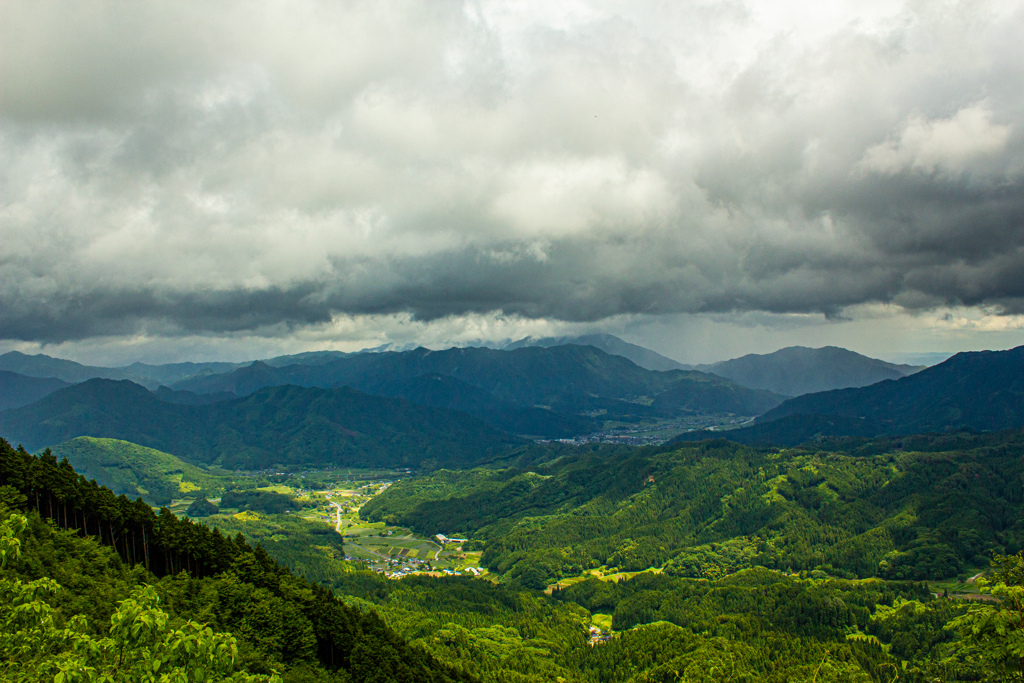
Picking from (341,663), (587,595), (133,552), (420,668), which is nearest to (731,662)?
(420,668)

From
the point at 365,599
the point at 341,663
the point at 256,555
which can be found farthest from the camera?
the point at 365,599

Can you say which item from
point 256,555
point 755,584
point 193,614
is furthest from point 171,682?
point 755,584

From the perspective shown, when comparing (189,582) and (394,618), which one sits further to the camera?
(394,618)

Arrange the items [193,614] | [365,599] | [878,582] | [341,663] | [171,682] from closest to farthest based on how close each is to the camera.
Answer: [171,682], [193,614], [341,663], [365,599], [878,582]

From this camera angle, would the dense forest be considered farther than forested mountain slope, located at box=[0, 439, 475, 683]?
No

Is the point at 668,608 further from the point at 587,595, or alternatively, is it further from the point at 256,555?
the point at 256,555

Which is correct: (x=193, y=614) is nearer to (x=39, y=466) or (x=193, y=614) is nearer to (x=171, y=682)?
(x=39, y=466)

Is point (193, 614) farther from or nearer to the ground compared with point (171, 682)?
nearer to the ground

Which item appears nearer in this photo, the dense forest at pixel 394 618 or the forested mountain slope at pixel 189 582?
the dense forest at pixel 394 618

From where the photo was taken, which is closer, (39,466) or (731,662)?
(39,466)

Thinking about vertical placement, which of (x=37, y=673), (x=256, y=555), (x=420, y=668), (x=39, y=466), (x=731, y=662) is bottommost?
(x=731, y=662)

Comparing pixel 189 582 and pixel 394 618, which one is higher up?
pixel 189 582
